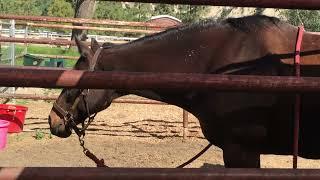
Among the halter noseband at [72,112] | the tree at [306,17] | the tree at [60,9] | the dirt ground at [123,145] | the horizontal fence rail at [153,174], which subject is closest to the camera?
the horizontal fence rail at [153,174]

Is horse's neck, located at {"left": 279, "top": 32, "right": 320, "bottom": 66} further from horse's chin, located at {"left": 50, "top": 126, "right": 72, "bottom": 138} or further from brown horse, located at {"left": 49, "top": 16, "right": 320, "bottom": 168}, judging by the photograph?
horse's chin, located at {"left": 50, "top": 126, "right": 72, "bottom": 138}

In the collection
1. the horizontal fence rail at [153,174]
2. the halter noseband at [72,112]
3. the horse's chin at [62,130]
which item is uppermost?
the horizontal fence rail at [153,174]

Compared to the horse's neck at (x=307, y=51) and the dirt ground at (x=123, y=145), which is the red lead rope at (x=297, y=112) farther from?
the dirt ground at (x=123, y=145)

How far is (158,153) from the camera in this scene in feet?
21.3

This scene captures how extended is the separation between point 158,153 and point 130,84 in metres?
5.04

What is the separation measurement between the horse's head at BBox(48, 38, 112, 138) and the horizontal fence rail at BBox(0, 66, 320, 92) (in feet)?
6.77

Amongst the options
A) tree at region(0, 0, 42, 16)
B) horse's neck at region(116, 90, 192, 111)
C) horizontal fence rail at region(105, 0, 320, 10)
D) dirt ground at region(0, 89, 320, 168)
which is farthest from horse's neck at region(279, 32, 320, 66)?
tree at region(0, 0, 42, 16)

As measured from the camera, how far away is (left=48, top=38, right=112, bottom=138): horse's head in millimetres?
3648

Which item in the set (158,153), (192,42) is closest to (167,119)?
(158,153)

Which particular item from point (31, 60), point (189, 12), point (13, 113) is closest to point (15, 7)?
point (189, 12)

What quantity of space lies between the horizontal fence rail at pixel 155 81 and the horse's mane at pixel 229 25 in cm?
166

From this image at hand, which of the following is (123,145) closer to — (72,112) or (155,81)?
(72,112)

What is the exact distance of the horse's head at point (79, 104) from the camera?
3648mm

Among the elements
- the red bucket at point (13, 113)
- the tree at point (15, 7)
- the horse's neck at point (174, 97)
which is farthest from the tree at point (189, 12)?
the horse's neck at point (174, 97)
